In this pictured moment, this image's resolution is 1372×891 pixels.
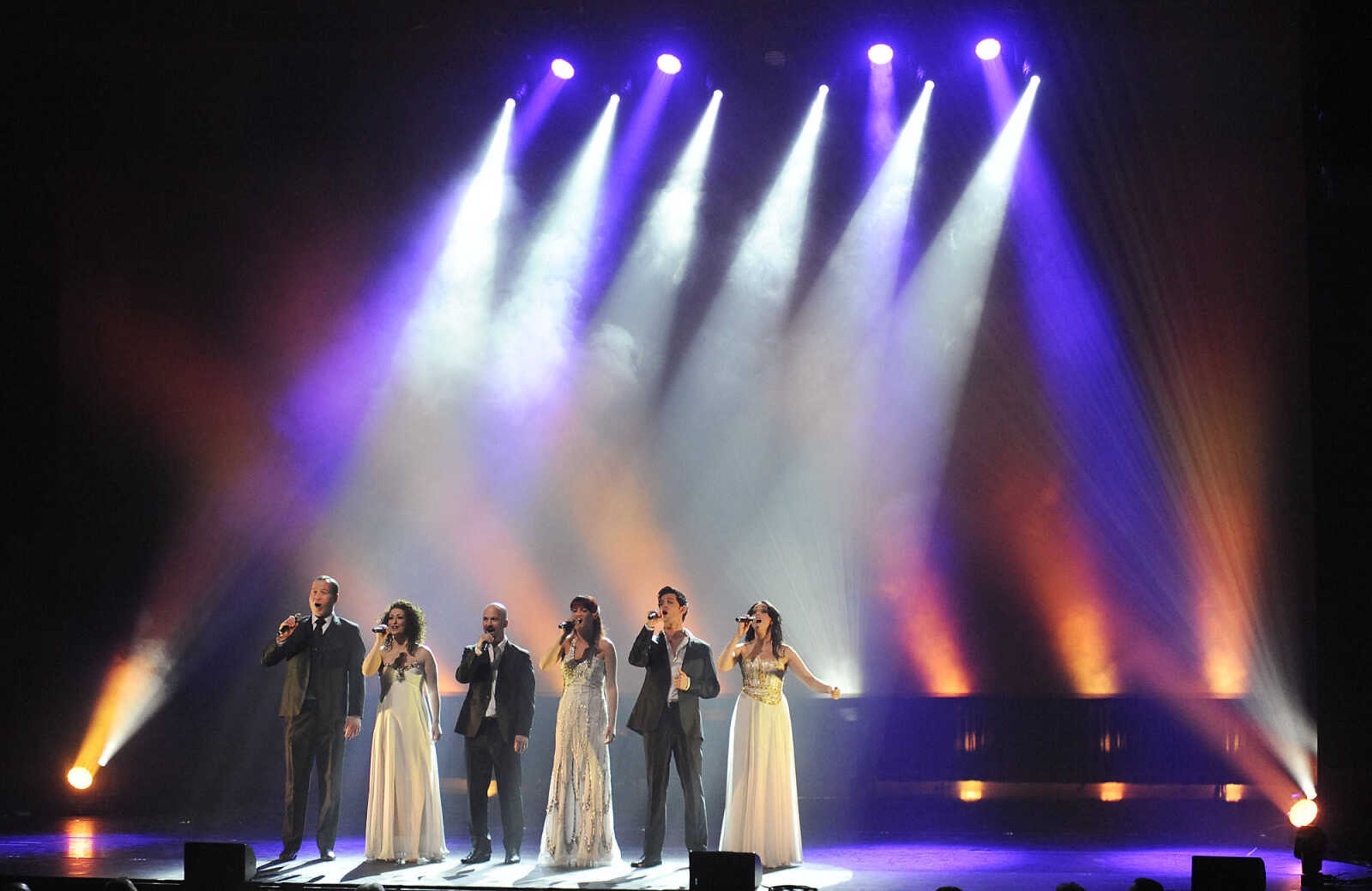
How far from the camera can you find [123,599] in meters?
10.9

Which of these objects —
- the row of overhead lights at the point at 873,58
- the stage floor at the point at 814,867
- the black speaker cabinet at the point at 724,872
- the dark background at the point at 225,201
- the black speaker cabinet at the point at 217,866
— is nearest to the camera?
the black speaker cabinet at the point at 724,872

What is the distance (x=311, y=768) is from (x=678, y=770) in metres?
2.20

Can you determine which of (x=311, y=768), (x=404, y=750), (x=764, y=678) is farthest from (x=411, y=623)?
(x=764, y=678)

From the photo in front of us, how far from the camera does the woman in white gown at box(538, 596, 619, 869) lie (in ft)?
25.3

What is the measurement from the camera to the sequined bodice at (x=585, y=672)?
786cm

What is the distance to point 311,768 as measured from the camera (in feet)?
26.0

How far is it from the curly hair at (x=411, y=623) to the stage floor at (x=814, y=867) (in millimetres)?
1278

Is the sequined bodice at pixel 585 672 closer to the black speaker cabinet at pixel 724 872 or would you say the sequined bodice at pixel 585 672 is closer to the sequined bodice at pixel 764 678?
the sequined bodice at pixel 764 678

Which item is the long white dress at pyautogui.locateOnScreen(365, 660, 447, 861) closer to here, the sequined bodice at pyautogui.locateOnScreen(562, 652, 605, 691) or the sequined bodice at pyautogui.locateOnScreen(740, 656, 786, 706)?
the sequined bodice at pyautogui.locateOnScreen(562, 652, 605, 691)

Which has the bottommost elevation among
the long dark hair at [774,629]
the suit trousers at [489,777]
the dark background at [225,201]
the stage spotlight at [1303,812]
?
the stage spotlight at [1303,812]

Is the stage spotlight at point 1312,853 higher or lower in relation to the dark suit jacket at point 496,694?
lower

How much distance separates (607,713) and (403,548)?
4.02 metres

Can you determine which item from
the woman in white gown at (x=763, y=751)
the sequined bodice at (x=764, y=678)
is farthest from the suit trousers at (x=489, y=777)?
the sequined bodice at (x=764, y=678)

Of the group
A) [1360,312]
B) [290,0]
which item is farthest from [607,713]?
[290,0]
